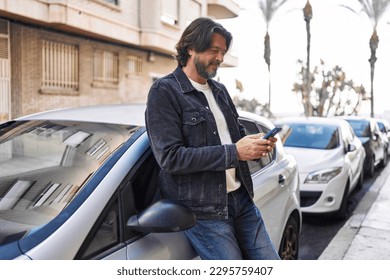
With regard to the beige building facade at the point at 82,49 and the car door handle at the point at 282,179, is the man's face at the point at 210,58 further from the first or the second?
the beige building facade at the point at 82,49

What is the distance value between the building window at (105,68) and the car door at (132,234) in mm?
11733

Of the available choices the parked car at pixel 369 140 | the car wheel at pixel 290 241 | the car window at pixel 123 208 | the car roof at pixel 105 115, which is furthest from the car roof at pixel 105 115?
the parked car at pixel 369 140

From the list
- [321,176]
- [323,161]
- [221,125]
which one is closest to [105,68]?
[323,161]

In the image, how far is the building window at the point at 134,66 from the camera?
49.0 ft

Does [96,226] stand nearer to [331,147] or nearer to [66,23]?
[331,147]

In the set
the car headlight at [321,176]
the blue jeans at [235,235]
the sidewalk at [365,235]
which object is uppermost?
the blue jeans at [235,235]

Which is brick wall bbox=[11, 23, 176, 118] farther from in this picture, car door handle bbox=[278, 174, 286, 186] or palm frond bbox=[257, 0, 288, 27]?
car door handle bbox=[278, 174, 286, 186]

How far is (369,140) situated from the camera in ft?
32.4

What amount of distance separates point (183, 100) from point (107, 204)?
1.69 feet

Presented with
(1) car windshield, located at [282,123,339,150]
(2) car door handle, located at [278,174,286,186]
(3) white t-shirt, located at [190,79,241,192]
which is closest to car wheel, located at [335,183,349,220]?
(1) car windshield, located at [282,123,339,150]

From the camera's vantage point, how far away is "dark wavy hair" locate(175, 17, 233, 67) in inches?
76.0

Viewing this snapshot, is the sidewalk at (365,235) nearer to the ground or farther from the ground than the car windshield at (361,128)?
nearer to the ground
